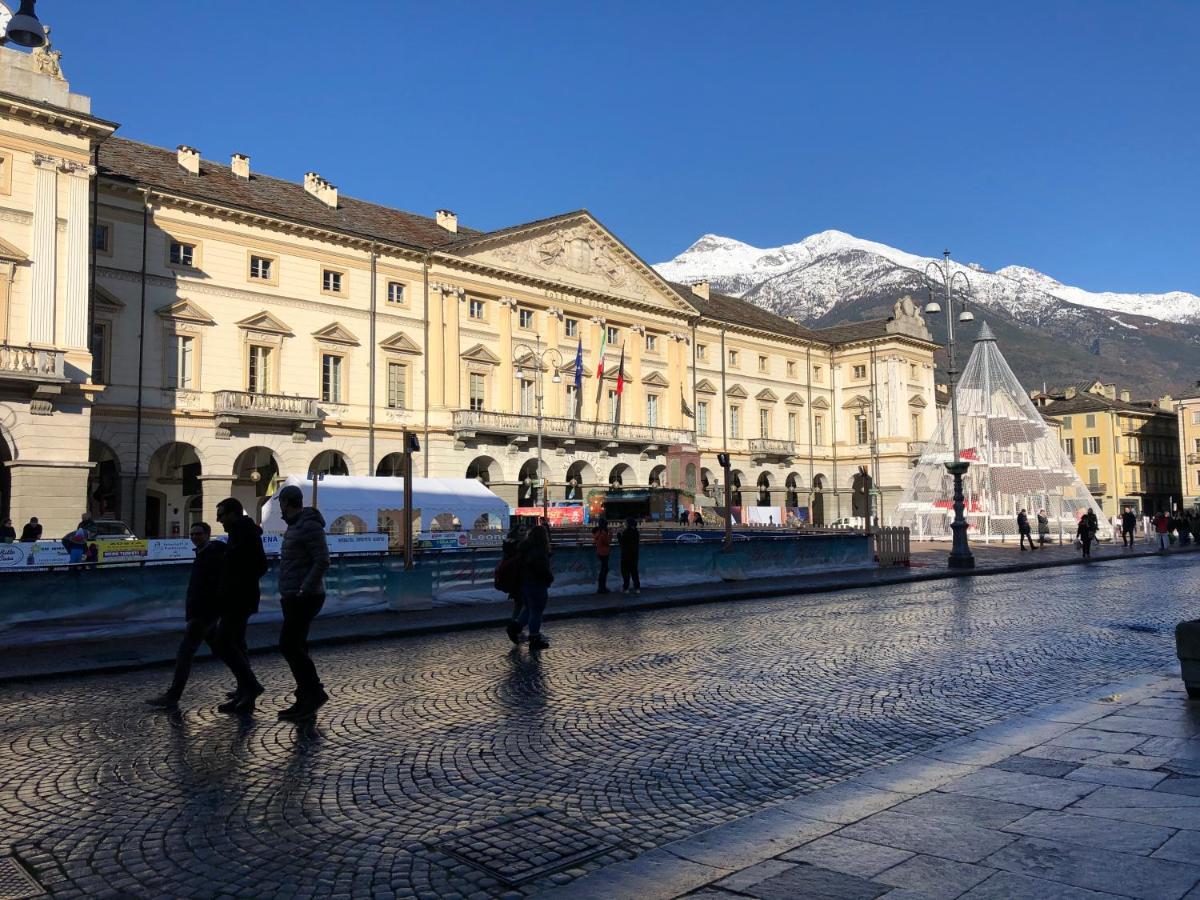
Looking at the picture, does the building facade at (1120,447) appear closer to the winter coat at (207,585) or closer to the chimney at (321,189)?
the chimney at (321,189)

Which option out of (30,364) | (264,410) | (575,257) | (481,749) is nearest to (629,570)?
(481,749)

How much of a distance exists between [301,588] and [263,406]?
31706 millimetres

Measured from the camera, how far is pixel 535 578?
12.4 m

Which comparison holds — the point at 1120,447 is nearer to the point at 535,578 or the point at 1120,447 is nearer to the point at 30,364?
the point at 30,364

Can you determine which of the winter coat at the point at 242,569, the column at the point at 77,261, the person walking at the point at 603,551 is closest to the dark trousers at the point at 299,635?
the winter coat at the point at 242,569

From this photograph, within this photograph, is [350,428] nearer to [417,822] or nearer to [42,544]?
[42,544]

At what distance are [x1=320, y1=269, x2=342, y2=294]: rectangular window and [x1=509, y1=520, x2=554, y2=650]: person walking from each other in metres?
32.2

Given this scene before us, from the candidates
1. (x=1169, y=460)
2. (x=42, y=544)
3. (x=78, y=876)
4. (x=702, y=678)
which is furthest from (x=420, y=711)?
(x=1169, y=460)

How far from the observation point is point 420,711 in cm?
833

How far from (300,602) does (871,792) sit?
5.06 meters

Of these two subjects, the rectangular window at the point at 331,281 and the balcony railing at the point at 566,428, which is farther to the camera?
the balcony railing at the point at 566,428

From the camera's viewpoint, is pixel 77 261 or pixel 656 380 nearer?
pixel 77 261

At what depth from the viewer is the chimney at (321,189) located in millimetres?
45188

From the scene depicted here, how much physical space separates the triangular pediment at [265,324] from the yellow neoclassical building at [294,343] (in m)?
0.09
